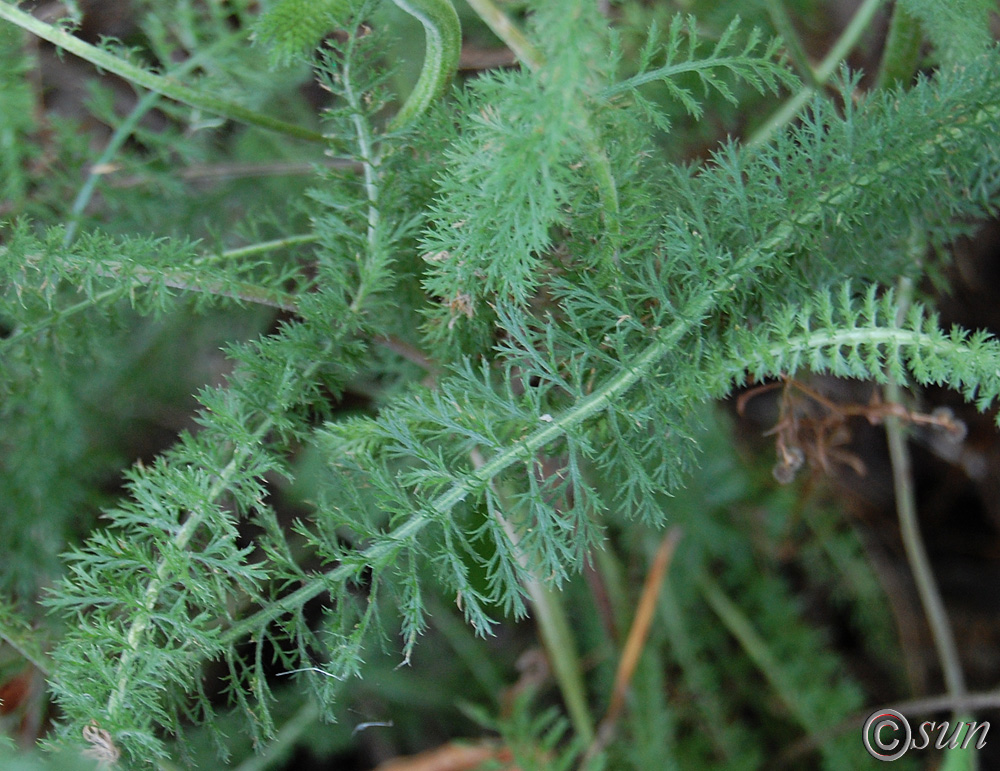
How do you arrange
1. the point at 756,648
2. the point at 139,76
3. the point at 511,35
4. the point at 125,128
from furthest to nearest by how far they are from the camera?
the point at 756,648 < the point at 125,128 < the point at 139,76 < the point at 511,35

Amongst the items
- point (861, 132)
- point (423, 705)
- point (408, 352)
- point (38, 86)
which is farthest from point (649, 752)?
point (38, 86)

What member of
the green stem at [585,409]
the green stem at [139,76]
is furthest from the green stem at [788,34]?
the green stem at [139,76]

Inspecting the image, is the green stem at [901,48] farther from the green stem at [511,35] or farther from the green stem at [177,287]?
the green stem at [177,287]

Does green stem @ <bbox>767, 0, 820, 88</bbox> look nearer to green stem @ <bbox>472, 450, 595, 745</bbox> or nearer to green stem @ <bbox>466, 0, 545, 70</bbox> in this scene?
green stem @ <bbox>466, 0, 545, 70</bbox>

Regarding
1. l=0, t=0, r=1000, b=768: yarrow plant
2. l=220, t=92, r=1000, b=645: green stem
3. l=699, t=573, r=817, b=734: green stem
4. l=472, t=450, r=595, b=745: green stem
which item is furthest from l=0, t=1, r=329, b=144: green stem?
l=699, t=573, r=817, b=734: green stem

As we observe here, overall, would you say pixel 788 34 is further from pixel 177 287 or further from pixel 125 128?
pixel 125 128

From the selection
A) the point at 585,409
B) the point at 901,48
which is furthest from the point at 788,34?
the point at 585,409

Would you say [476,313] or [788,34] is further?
[788,34]

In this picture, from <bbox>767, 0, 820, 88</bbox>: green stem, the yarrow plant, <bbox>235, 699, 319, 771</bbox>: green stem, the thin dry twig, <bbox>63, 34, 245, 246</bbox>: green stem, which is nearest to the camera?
the yarrow plant

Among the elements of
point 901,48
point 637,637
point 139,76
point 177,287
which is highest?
point 139,76
